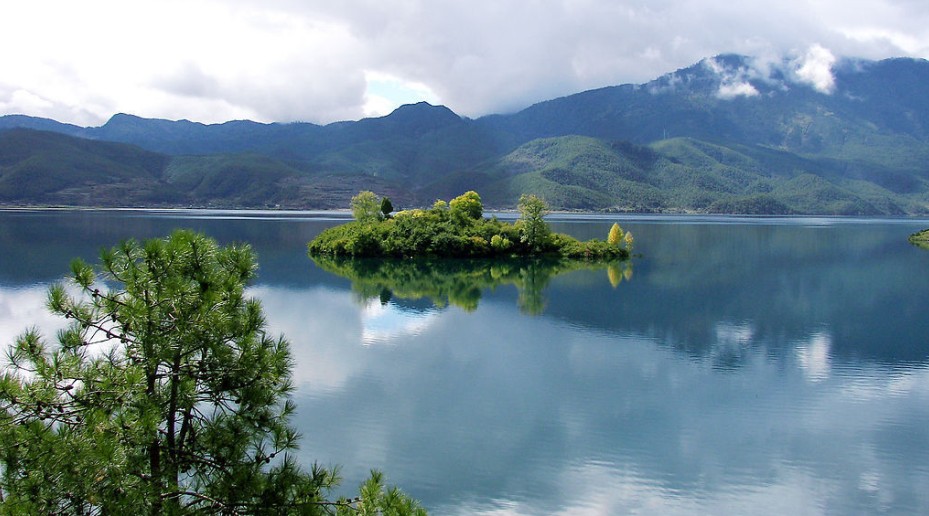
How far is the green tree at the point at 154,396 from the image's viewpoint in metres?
4.55

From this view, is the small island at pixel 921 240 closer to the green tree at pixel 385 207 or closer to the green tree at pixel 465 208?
the green tree at pixel 465 208

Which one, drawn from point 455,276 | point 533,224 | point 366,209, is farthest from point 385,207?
point 455,276

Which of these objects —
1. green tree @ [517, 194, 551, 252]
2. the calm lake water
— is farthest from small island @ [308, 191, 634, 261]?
the calm lake water

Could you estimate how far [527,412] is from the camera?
47.2 ft

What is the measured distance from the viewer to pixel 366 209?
175 feet

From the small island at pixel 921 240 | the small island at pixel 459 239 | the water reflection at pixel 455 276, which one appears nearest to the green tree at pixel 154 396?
the water reflection at pixel 455 276

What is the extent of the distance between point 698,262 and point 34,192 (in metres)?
152

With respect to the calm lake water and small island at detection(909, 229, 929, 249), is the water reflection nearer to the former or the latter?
the calm lake water

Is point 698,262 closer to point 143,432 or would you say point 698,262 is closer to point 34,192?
point 143,432

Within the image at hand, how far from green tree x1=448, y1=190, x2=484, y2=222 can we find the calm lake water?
673 inches

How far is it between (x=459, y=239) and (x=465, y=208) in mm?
4080

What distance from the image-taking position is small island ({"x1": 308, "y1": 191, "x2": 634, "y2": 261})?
47375mm

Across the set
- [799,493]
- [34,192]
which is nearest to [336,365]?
[799,493]

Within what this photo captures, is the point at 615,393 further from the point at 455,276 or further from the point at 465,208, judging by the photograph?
the point at 465,208
